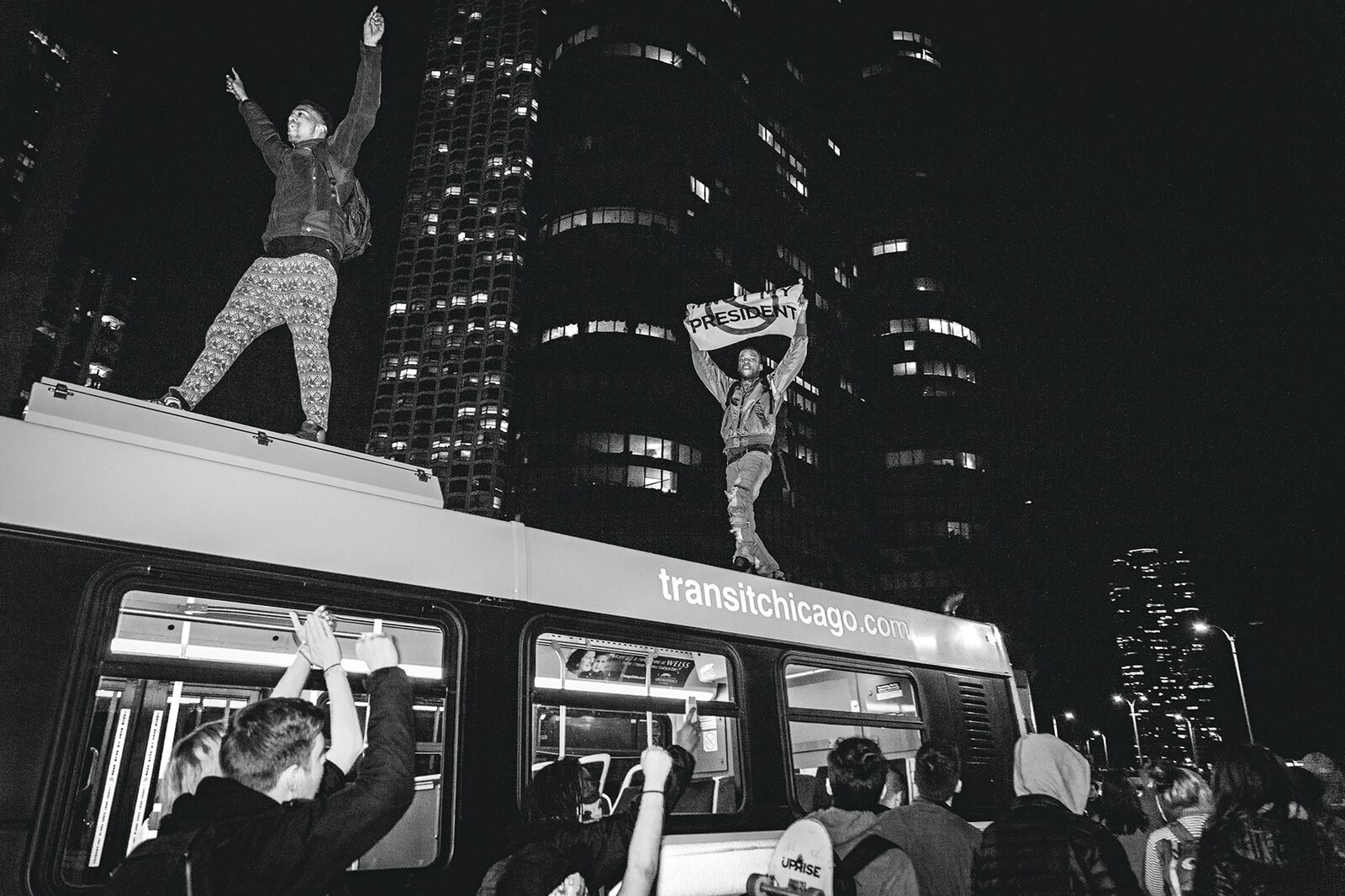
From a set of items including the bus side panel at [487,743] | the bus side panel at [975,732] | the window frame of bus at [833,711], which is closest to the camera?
the bus side panel at [487,743]

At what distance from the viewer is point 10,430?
116 inches

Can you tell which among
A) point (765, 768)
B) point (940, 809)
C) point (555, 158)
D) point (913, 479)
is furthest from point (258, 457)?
point (913, 479)

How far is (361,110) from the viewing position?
5156 mm

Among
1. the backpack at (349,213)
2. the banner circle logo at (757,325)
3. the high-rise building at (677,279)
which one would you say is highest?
the high-rise building at (677,279)

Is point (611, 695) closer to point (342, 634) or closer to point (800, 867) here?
point (800, 867)

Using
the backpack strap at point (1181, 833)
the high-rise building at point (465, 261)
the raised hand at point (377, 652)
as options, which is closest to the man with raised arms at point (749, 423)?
the backpack strap at point (1181, 833)

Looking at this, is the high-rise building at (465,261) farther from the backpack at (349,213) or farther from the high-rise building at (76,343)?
the backpack at (349,213)

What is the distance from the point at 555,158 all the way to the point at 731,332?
183 ft

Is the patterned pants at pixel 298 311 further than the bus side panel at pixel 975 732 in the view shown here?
No

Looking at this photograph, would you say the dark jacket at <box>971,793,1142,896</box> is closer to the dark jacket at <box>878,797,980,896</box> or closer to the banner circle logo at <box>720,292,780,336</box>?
the dark jacket at <box>878,797,980,896</box>

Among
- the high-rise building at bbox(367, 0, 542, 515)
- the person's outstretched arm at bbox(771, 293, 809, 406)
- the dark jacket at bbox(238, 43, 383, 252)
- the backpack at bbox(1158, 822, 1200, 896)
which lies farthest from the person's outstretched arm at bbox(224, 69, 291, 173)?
the high-rise building at bbox(367, 0, 542, 515)

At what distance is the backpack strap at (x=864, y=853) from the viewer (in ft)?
11.6

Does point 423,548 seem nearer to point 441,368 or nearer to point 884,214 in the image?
point 884,214

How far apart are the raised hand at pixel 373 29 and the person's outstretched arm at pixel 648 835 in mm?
4577
